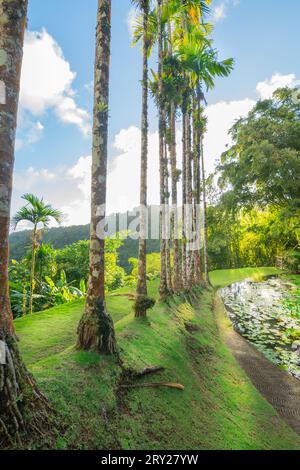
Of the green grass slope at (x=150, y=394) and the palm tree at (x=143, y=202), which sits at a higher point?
the palm tree at (x=143, y=202)

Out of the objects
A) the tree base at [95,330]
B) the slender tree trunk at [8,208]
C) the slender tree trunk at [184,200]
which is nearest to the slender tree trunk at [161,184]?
the slender tree trunk at [184,200]

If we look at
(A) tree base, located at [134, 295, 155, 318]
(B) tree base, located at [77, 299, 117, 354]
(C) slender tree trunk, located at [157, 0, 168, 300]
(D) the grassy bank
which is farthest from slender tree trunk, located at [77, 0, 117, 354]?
(D) the grassy bank

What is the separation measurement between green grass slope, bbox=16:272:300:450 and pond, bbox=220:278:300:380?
2048mm

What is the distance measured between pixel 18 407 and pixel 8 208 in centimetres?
193

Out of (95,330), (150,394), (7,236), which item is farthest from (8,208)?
(150,394)

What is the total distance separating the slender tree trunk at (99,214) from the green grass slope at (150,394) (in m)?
0.28

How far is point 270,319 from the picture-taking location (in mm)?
13438

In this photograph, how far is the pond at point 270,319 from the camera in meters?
9.40

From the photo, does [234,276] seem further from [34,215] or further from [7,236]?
[7,236]

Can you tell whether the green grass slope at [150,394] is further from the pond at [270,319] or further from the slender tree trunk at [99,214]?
the pond at [270,319]

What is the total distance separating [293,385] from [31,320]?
7.57 metres

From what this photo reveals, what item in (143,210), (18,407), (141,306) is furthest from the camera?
(143,210)
